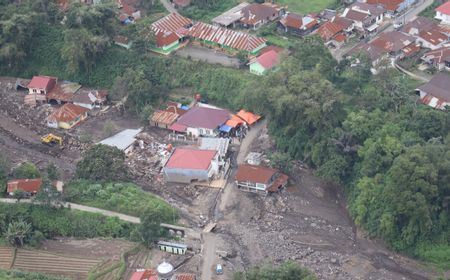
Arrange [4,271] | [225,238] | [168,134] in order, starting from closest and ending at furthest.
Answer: [4,271] < [225,238] < [168,134]

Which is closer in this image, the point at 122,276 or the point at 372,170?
the point at 122,276

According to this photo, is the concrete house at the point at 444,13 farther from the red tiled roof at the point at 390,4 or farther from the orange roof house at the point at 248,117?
the orange roof house at the point at 248,117

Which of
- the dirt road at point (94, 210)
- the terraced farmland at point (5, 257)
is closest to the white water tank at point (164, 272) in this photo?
the dirt road at point (94, 210)

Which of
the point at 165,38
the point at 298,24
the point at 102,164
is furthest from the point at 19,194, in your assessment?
the point at 298,24

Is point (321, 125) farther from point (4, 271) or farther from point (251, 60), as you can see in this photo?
point (4, 271)

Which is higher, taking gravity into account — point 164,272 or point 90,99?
point 164,272

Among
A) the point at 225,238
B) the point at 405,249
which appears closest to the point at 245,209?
the point at 225,238

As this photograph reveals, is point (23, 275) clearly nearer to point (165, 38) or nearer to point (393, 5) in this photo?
point (165, 38)

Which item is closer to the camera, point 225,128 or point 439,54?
point 225,128
